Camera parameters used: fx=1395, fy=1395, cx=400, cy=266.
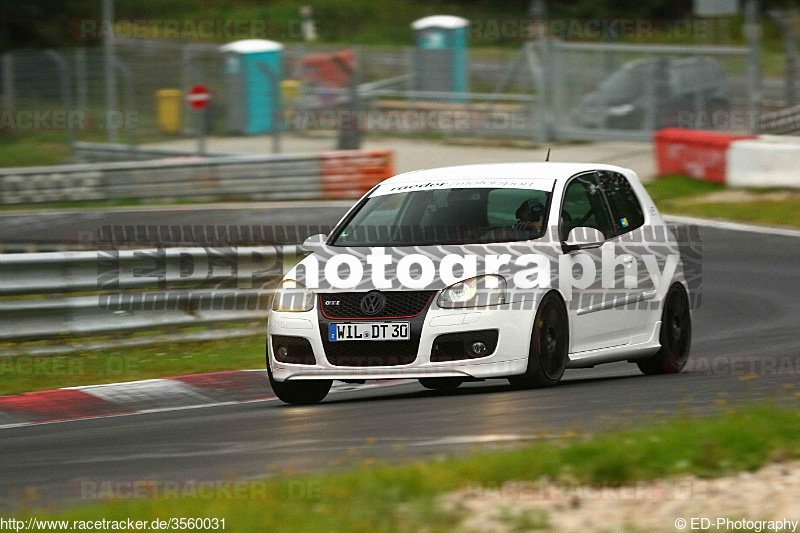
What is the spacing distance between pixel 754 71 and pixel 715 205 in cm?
477

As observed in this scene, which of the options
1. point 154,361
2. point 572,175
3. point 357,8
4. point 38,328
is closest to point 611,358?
point 572,175

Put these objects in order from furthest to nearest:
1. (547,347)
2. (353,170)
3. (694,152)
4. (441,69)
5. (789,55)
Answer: (441,69) < (789,55) < (353,170) < (694,152) < (547,347)

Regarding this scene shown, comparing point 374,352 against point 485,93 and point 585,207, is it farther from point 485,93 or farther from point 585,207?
point 485,93

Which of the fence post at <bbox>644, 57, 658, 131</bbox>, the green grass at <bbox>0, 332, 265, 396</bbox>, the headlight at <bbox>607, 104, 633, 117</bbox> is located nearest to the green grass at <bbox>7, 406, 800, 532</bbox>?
the green grass at <bbox>0, 332, 265, 396</bbox>

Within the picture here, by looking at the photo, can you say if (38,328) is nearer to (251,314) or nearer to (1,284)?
(1,284)

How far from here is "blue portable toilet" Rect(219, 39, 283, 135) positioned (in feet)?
86.4

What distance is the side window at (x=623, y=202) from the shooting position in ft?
32.7

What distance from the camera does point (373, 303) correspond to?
8398mm

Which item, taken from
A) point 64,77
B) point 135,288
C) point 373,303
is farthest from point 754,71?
point 373,303

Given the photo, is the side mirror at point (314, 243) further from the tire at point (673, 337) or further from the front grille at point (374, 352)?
the tire at point (673, 337)

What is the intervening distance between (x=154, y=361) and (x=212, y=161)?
497 inches

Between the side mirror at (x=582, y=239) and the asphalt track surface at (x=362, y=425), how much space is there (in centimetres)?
92

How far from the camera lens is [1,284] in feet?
37.7

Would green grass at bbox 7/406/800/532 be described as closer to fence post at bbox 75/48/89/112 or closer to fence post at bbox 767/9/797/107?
fence post at bbox 767/9/797/107
